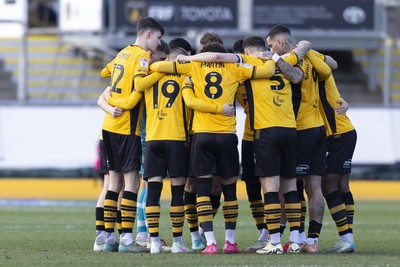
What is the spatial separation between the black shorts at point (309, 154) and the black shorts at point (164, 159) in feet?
3.88

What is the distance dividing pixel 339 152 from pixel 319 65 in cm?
102

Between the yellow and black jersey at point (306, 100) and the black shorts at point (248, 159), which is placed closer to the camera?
the yellow and black jersey at point (306, 100)

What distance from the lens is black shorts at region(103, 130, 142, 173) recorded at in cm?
1061

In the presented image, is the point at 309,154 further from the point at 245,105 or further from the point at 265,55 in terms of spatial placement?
the point at 265,55

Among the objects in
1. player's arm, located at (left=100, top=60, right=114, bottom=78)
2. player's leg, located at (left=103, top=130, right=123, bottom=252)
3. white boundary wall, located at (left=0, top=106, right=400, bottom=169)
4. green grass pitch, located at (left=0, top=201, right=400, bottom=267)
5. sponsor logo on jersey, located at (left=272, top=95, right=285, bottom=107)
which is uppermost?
player's arm, located at (left=100, top=60, right=114, bottom=78)

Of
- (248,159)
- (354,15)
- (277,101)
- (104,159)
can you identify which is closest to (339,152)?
(248,159)

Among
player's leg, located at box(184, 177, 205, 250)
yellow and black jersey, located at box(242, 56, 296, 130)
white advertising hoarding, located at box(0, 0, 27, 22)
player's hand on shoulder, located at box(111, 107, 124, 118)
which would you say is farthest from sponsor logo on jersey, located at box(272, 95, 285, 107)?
white advertising hoarding, located at box(0, 0, 27, 22)

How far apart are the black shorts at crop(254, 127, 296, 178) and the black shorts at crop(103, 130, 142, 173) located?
1.22 metres

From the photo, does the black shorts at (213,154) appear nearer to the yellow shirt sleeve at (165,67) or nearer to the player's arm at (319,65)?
the yellow shirt sleeve at (165,67)

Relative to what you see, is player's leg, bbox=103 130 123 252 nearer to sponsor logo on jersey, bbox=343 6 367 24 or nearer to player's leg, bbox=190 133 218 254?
player's leg, bbox=190 133 218 254

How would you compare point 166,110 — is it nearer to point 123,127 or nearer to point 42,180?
point 123,127

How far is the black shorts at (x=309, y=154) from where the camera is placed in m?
10.6

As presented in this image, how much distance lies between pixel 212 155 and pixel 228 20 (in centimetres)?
2006

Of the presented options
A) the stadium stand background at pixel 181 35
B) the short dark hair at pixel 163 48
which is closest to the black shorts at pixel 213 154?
the short dark hair at pixel 163 48
